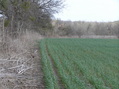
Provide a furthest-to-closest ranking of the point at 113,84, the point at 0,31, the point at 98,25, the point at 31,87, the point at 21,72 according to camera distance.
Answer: the point at 98,25 < the point at 0,31 < the point at 21,72 < the point at 113,84 < the point at 31,87

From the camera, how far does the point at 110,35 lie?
68.0m

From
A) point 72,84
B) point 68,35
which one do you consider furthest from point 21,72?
point 68,35

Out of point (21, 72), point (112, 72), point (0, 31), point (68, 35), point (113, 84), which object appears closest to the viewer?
point (113, 84)

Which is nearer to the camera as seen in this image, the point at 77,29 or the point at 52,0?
the point at 52,0

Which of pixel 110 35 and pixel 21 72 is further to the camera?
pixel 110 35

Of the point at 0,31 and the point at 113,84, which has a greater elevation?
the point at 0,31

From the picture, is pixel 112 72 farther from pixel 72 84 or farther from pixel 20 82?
pixel 20 82

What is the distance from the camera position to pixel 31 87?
6.64 meters

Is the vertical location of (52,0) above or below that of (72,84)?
above

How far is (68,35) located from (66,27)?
3.33 m

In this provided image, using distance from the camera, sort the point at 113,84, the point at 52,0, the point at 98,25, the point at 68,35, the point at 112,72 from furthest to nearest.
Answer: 1. the point at 98,25
2. the point at 68,35
3. the point at 52,0
4. the point at 112,72
5. the point at 113,84

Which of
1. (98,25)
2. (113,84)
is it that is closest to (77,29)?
(98,25)

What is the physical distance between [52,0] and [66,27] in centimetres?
3284

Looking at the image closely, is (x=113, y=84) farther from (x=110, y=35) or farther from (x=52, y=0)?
(x=110, y=35)
